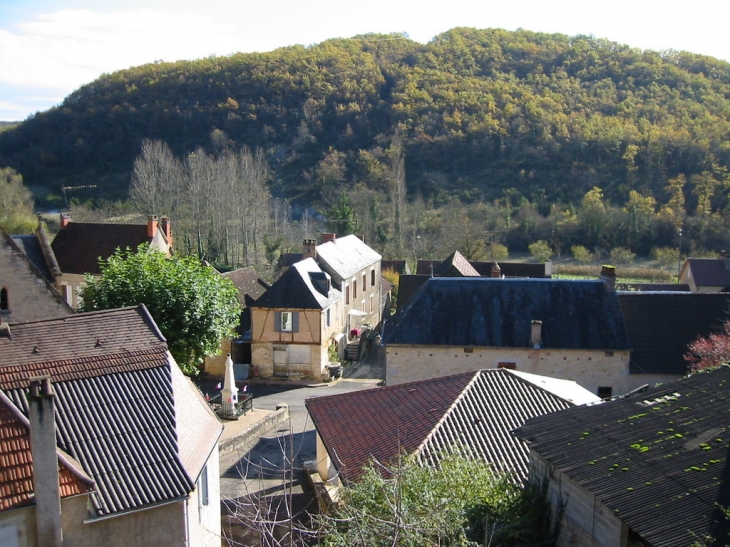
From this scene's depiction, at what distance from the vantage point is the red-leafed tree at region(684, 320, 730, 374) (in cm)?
1869

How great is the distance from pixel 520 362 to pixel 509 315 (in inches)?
67.3

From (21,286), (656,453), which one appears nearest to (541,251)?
(21,286)

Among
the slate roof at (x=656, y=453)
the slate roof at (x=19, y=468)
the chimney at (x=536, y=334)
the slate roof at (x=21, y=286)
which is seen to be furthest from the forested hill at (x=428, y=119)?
the slate roof at (x=19, y=468)

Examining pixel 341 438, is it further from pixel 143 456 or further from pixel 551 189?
pixel 551 189

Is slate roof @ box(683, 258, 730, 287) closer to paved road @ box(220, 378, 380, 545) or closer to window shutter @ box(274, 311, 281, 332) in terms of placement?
paved road @ box(220, 378, 380, 545)

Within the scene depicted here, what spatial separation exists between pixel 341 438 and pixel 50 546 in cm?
600

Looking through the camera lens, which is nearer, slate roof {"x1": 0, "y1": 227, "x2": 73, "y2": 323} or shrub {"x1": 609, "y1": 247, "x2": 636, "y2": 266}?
slate roof {"x1": 0, "y1": 227, "x2": 73, "y2": 323}

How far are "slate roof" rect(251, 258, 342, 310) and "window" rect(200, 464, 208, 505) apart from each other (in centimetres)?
1590

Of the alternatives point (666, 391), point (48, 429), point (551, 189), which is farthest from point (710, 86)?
point (48, 429)

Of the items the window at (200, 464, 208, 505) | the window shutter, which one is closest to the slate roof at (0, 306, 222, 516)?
the window at (200, 464, 208, 505)

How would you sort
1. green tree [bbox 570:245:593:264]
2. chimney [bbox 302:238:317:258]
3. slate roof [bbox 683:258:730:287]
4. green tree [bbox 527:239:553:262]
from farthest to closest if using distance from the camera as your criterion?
green tree [bbox 570:245:593:264] → green tree [bbox 527:239:553:262] → slate roof [bbox 683:258:730:287] → chimney [bbox 302:238:317:258]

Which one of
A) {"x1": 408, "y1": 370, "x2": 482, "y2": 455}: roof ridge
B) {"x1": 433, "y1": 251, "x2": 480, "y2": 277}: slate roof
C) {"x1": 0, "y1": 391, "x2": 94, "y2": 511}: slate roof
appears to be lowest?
{"x1": 433, "y1": 251, "x2": 480, "y2": 277}: slate roof

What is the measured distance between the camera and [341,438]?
45.8 feet

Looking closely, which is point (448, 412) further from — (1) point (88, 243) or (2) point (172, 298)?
(1) point (88, 243)
